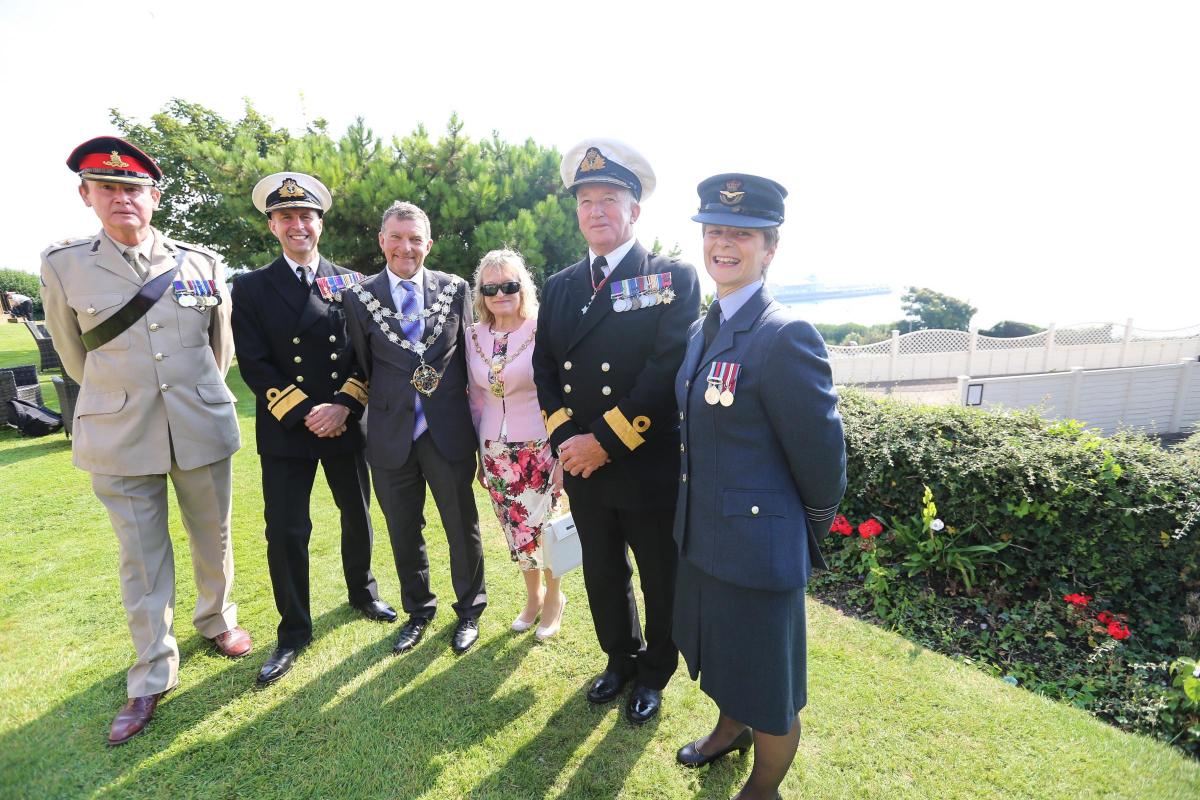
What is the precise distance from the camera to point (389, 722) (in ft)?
9.12

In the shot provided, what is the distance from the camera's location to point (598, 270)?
2.65 m

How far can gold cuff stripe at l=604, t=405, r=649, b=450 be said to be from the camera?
7.99 feet

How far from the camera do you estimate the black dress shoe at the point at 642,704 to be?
108 inches

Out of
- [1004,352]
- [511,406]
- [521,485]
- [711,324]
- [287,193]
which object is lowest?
[1004,352]

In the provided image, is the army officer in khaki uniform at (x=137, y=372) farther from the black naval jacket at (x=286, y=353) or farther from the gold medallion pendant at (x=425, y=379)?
the gold medallion pendant at (x=425, y=379)

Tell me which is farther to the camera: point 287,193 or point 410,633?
point 410,633

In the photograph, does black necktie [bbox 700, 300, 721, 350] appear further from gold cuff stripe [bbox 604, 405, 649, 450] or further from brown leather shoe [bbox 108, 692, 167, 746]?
brown leather shoe [bbox 108, 692, 167, 746]

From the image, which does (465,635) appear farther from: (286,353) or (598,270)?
(598,270)

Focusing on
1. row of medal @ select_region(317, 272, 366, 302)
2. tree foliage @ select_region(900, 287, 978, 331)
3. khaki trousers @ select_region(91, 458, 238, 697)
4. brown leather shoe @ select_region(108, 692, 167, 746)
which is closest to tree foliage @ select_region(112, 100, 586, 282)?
row of medal @ select_region(317, 272, 366, 302)

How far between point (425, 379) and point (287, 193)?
1.21 metres

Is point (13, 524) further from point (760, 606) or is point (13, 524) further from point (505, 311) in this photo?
point (760, 606)

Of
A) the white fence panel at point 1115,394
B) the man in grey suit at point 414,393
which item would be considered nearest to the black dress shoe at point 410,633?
the man in grey suit at point 414,393

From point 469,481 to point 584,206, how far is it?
1.65m

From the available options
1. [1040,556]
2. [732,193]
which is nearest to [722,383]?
[732,193]
